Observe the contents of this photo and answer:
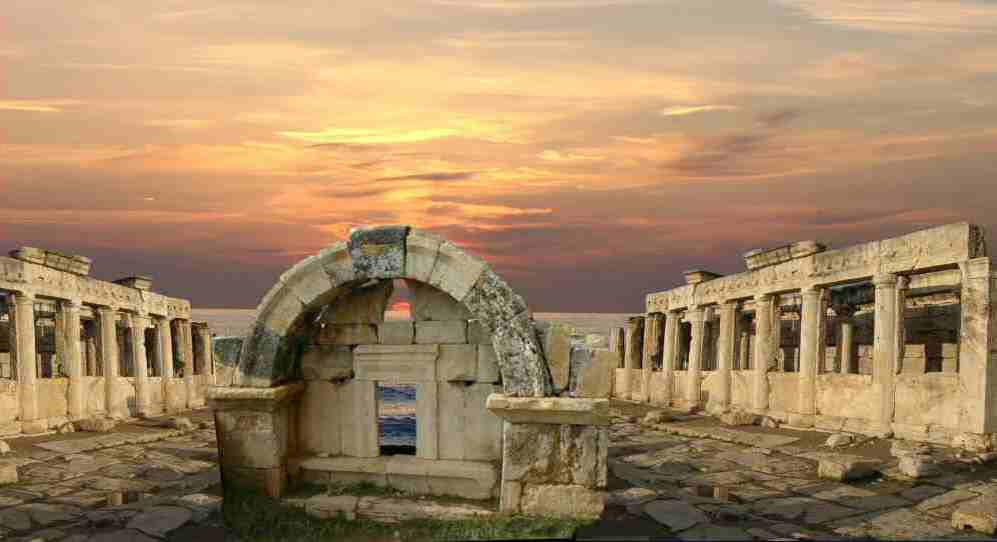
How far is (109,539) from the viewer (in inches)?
340

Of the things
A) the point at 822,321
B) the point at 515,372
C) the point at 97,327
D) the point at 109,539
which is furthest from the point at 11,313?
the point at 822,321

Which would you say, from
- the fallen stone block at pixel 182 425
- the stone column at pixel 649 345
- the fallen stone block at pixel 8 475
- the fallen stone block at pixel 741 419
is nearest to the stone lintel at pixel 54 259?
the fallen stone block at pixel 182 425

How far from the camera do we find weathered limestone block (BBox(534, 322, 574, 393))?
8.30 metres

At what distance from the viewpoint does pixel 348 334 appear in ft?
31.2

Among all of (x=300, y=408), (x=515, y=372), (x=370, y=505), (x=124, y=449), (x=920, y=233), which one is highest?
(x=920, y=233)

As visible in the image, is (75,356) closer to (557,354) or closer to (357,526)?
(357,526)

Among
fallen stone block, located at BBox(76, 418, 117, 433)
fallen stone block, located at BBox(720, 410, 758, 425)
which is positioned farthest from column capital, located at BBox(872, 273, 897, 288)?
fallen stone block, located at BBox(76, 418, 117, 433)

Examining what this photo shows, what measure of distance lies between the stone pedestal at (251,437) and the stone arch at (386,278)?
228mm

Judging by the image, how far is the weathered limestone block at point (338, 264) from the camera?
8.90 meters

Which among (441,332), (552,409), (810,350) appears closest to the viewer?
(552,409)

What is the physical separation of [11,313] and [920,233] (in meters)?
20.6

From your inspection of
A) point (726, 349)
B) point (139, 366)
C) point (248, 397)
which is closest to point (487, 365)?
point (248, 397)

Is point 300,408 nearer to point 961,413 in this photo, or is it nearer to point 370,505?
point 370,505

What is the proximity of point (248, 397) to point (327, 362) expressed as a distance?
1.08 metres
